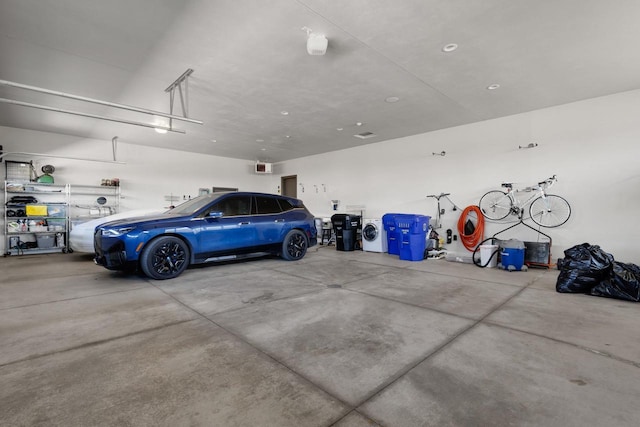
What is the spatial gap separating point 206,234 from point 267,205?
1302 millimetres

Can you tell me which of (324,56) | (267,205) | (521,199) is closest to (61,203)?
(267,205)

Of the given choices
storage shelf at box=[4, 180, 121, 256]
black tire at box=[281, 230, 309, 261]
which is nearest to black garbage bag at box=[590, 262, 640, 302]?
black tire at box=[281, 230, 309, 261]

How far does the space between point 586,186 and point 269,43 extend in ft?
18.3

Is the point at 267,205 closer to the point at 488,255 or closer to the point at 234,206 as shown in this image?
the point at 234,206

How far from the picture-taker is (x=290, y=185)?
10516 millimetres

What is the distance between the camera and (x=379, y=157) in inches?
305

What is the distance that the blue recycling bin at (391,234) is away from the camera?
20.4 feet

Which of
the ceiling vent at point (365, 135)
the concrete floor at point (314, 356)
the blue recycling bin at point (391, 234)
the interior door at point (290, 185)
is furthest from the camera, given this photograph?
the interior door at point (290, 185)

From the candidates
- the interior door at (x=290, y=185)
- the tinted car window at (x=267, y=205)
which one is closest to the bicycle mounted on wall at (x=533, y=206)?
the tinted car window at (x=267, y=205)

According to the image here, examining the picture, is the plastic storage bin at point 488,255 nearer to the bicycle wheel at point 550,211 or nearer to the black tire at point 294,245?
the bicycle wheel at point 550,211

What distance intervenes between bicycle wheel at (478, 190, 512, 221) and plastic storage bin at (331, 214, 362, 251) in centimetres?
286

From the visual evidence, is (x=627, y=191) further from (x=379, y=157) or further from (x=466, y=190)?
(x=379, y=157)

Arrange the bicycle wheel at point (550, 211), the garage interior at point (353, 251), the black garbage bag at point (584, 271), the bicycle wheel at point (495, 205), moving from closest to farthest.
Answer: the garage interior at point (353, 251), the black garbage bag at point (584, 271), the bicycle wheel at point (550, 211), the bicycle wheel at point (495, 205)

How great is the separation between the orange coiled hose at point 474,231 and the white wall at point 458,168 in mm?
176
